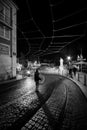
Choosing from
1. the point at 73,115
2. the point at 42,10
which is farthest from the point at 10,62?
the point at 73,115

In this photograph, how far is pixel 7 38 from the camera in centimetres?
1216

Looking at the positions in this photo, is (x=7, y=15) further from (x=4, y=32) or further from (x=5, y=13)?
(x=4, y=32)

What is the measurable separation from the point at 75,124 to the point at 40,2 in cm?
1051

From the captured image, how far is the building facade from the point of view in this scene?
1112 cm

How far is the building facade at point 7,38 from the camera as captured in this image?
438 inches

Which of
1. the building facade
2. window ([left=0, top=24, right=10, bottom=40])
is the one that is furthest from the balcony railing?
window ([left=0, top=24, right=10, bottom=40])

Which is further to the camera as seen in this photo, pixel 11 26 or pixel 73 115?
pixel 11 26

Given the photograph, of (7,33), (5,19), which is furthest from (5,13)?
(7,33)

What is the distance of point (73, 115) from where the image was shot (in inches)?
130

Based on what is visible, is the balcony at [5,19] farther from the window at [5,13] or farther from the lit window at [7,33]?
the lit window at [7,33]

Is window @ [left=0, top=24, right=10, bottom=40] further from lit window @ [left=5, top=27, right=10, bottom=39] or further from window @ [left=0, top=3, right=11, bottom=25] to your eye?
window @ [left=0, top=3, right=11, bottom=25]

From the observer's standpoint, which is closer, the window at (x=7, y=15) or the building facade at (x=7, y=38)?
the building facade at (x=7, y=38)

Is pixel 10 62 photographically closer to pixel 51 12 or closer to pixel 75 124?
pixel 51 12

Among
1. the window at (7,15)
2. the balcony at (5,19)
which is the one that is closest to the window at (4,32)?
the balcony at (5,19)
